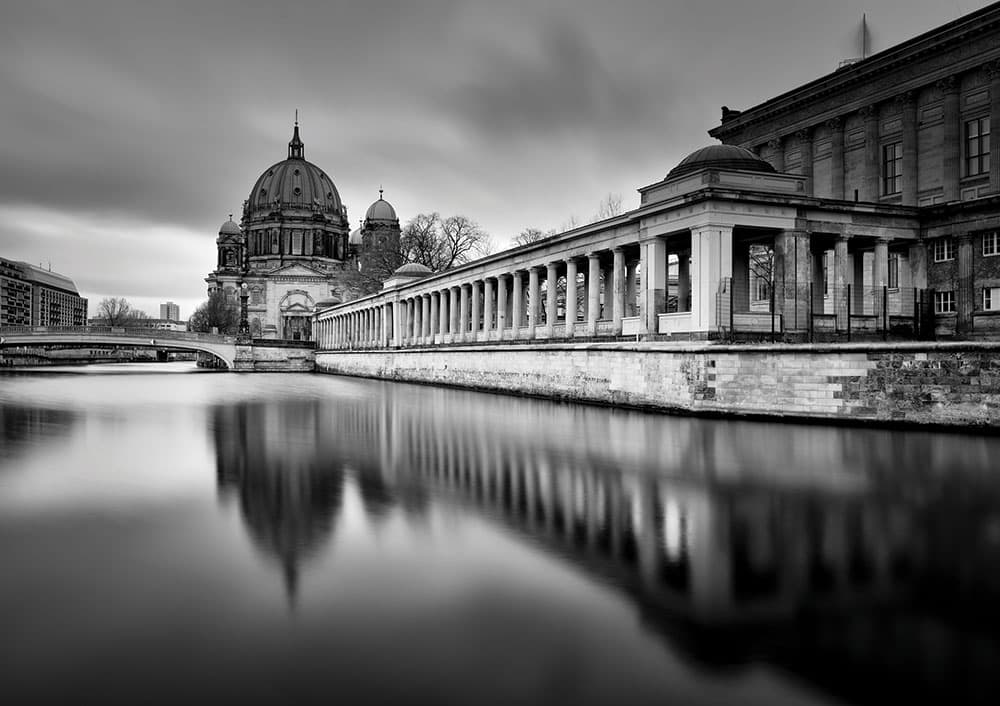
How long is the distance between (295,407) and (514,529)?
Answer: 20.9 metres

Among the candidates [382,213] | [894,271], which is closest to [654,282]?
[894,271]

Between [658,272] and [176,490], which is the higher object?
[658,272]

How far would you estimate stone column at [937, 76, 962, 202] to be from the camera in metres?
32.2

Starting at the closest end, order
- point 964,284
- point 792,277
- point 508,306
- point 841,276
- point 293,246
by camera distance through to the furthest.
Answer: point 792,277 < point 841,276 < point 964,284 < point 508,306 < point 293,246

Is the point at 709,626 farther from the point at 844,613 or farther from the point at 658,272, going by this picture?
the point at 658,272

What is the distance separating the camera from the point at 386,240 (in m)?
83.2

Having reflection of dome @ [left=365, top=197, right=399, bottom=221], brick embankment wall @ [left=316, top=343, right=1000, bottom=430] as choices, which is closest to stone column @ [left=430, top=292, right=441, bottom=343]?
brick embankment wall @ [left=316, top=343, right=1000, bottom=430]

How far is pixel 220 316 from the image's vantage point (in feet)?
443

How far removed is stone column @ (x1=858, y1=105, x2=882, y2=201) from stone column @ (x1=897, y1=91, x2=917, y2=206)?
1.56 m

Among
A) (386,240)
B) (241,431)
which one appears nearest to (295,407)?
(241,431)

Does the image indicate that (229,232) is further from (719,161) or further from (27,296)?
(719,161)

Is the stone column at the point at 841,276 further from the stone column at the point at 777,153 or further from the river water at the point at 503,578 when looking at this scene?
the stone column at the point at 777,153

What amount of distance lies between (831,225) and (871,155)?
44.1 feet

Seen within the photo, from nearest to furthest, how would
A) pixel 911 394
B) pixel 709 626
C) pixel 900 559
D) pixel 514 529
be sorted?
pixel 709 626 → pixel 900 559 → pixel 514 529 → pixel 911 394
